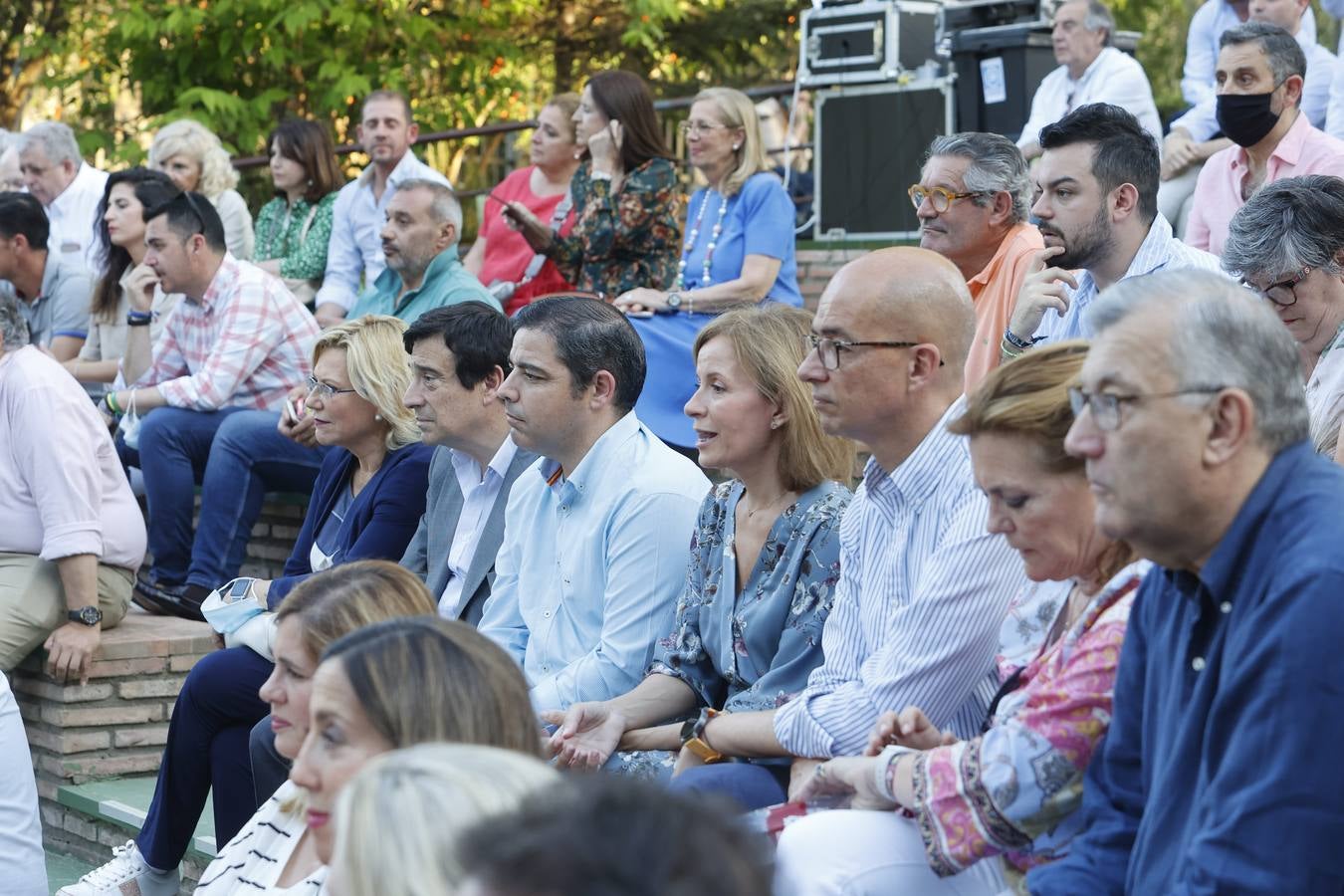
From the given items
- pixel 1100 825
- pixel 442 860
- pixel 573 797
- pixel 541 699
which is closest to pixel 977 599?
pixel 1100 825

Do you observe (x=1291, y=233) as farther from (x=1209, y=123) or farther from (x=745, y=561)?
(x=1209, y=123)

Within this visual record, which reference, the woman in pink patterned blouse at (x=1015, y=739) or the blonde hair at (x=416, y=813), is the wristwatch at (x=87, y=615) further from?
the blonde hair at (x=416, y=813)

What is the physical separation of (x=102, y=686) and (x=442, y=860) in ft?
14.5

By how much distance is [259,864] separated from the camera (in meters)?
2.97

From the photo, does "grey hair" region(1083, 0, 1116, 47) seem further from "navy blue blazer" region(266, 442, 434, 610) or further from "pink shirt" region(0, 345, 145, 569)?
"pink shirt" region(0, 345, 145, 569)

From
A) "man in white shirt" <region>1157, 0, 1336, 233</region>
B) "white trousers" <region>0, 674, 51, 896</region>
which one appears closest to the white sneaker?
"white trousers" <region>0, 674, 51, 896</region>

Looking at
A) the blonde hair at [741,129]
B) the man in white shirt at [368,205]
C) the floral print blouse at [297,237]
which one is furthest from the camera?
the floral print blouse at [297,237]

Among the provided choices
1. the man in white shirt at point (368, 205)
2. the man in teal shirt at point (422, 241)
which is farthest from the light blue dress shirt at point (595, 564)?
the man in white shirt at point (368, 205)

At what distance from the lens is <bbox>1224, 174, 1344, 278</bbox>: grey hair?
3.62m

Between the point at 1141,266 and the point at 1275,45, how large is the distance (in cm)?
155

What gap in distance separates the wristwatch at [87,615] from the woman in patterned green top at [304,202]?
2.65m

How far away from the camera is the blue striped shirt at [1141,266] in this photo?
4.20 metres

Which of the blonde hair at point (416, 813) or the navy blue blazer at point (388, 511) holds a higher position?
the blonde hair at point (416, 813)

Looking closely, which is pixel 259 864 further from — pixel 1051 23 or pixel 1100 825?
pixel 1051 23
